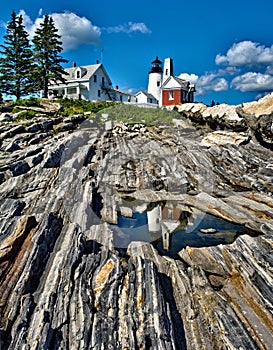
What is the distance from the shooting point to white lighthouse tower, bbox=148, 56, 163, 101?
70250mm

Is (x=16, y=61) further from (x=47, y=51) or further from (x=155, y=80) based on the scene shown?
(x=155, y=80)

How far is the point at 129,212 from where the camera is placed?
23.3 metres

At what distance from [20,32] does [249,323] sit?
174ft

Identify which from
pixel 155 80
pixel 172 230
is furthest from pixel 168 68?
pixel 172 230

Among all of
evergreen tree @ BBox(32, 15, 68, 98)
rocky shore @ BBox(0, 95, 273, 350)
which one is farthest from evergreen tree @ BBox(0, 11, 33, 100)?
rocky shore @ BBox(0, 95, 273, 350)

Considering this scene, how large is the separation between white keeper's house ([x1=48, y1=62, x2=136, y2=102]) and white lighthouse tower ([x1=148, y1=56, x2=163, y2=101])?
36.3ft

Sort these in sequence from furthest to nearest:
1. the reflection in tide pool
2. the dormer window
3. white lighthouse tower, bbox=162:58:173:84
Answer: white lighthouse tower, bbox=162:58:173:84 → the dormer window → the reflection in tide pool

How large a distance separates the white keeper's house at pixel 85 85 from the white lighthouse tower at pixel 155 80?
11.1 m

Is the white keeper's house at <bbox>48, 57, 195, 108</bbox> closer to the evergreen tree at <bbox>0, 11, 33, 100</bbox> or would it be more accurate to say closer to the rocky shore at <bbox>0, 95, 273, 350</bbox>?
the evergreen tree at <bbox>0, 11, 33, 100</bbox>

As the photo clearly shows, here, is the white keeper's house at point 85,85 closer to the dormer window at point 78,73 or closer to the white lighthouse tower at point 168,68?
the dormer window at point 78,73

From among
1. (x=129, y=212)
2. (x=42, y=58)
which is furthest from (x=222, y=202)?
(x=42, y=58)

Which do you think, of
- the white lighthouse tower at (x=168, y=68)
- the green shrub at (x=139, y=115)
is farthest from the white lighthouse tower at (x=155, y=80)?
the green shrub at (x=139, y=115)

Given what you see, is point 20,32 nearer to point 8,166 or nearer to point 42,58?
point 42,58

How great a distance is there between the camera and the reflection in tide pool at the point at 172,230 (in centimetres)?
1812
